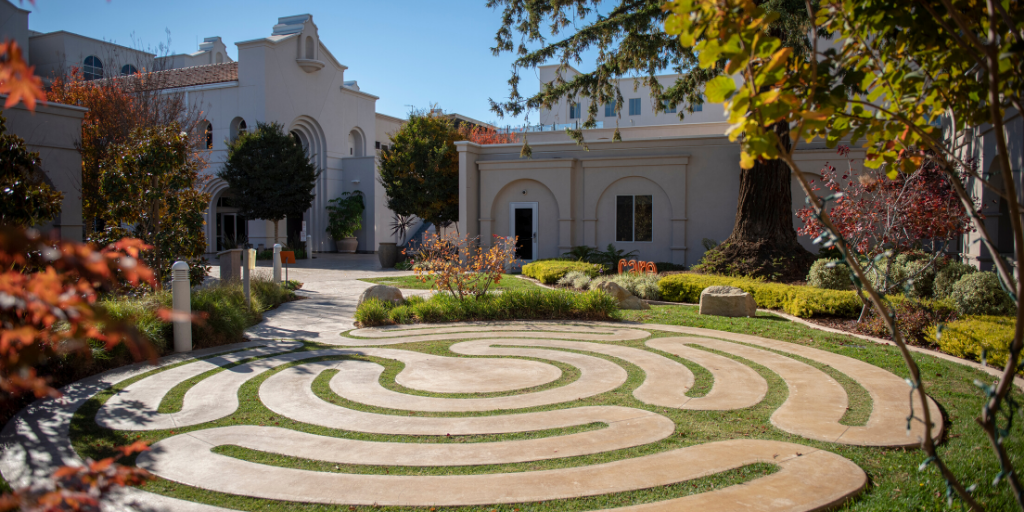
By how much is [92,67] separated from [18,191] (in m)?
31.9

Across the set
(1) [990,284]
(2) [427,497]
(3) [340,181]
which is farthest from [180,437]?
(3) [340,181]

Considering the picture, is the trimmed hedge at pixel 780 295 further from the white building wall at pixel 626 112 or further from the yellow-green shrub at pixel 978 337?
the white building wall at pixel 626 112

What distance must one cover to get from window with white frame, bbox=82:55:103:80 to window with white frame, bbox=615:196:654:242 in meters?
27.9

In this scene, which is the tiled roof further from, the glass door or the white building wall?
the glass door

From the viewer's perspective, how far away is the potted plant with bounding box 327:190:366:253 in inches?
1192

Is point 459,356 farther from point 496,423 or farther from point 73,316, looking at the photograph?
point 73,316

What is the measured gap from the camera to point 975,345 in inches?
246

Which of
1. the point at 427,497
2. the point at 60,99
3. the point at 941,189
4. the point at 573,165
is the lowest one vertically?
the point at 427,497

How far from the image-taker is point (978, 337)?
621 cm

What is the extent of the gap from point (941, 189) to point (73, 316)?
451 inches

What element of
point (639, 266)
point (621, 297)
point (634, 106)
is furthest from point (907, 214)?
point (634, 106)

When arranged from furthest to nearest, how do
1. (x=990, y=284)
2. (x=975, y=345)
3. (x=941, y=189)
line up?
1. (x=941, y=189)
2. (x=990, y=284)
3. (x=975, y=345)

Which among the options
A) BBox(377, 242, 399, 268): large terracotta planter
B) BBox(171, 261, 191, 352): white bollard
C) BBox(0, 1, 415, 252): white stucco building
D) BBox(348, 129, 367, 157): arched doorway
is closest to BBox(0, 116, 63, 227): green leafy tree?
BBox(171, 261, 191, 352): white bollard

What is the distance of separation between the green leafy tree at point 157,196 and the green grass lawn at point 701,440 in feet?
12.6
